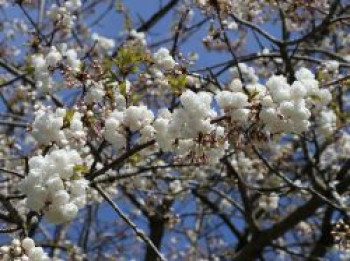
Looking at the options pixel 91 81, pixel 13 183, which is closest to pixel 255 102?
pixel 91 81

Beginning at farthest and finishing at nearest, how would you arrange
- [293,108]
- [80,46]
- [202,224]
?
1. [202,224]
2. [80,46]
3. [293,108]

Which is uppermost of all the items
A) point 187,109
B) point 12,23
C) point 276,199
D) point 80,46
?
point 12,23

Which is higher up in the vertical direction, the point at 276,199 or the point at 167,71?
the point at 276,199

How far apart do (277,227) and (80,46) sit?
9.83 ft

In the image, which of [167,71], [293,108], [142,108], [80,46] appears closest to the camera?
[293,108]

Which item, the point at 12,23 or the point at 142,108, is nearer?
the point at 142,108

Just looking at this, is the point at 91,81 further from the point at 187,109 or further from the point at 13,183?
the point at 13,183

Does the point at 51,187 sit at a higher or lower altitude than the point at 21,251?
higher

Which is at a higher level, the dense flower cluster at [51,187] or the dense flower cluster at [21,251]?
the dense flower cluster at [51,187]

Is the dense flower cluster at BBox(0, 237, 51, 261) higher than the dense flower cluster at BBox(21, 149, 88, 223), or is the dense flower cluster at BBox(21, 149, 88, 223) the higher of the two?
the dense flower cluster at BBox(21, 149, 88, 223)

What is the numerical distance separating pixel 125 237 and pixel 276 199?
8.23 feet

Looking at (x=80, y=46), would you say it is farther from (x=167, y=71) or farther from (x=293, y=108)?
(x=293, y=108)

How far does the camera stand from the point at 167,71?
3449 millimetres

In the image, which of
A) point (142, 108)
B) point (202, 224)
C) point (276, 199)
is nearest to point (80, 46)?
point (276, 199)
